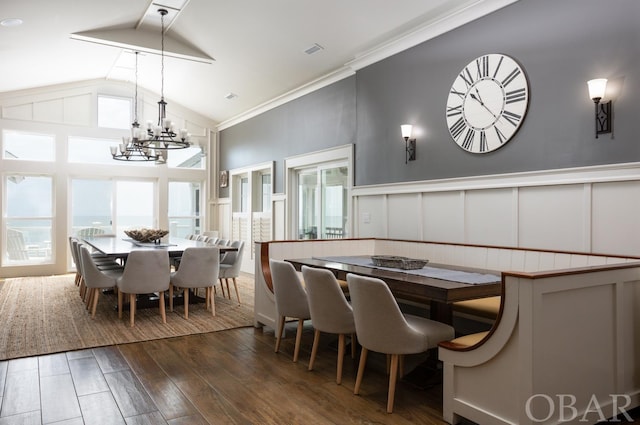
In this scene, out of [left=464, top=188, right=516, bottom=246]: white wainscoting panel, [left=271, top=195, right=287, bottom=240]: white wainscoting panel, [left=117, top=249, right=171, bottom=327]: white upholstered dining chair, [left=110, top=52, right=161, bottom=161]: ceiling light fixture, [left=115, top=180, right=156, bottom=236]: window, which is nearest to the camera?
[left=464, top=188, right=516, bottom=246]: white wainscoting panel

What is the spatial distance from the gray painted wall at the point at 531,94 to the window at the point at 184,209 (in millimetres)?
Result: 4517

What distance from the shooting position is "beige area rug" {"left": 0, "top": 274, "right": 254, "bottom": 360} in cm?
397

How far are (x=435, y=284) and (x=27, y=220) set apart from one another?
820 centimetres

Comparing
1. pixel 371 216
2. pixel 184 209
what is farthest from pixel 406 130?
pixel 184 209

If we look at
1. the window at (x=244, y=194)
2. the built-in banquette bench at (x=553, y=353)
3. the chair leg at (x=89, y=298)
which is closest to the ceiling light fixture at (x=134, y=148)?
the chair leg at (x=89, y=298)

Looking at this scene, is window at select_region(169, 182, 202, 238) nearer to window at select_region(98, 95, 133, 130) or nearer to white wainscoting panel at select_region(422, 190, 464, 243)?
window at select_region(98, 95, 133, 130)

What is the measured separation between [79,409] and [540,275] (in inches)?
104

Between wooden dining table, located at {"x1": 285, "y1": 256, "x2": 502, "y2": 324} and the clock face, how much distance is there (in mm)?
1348

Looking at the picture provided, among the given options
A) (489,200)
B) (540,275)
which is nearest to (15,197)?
(489,200)

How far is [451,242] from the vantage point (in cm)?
439

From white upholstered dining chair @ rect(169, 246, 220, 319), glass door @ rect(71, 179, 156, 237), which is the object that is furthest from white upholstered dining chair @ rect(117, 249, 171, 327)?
glass door @ rect(71, 179, 156, 237)

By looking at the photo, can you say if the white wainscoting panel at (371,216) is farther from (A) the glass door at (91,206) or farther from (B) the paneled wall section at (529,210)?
(A) the glass door at (91,206)

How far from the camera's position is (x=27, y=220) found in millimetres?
8172

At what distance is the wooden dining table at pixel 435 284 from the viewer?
256 cm
